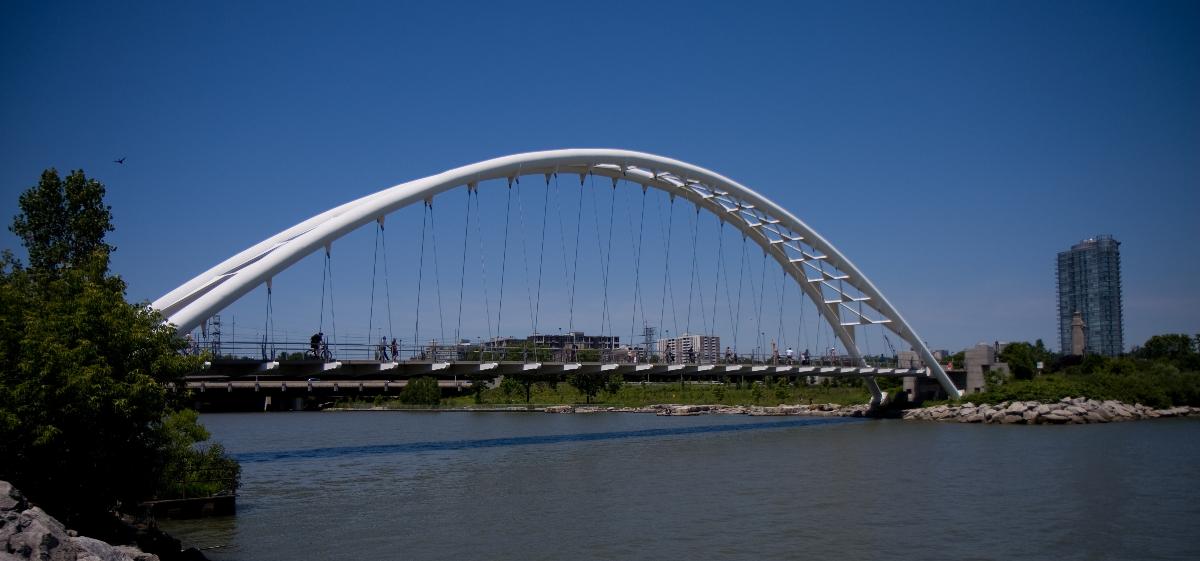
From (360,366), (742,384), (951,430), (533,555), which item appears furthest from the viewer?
(742,384)

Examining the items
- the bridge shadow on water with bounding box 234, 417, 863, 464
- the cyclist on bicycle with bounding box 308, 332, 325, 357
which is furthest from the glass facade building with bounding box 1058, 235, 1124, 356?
the cyclist on bicycle with bounding box 308, 332, 325, 357

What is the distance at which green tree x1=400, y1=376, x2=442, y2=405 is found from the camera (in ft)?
267

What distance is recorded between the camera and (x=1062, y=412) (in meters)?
44.6

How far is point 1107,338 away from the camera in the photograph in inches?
7047

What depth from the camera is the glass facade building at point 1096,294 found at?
17825cm

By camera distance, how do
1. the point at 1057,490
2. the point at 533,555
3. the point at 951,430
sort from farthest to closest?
the point at 951,430, the point at 1057,490, the point at 533,555

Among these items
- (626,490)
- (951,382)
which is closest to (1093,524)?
(626,490)

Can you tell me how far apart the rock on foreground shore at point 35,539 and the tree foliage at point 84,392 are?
8.97ft

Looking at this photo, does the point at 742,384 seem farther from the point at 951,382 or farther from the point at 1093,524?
the point at 1093,524

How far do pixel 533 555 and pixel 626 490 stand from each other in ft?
23.9

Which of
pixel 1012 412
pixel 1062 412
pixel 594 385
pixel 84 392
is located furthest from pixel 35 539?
pixel 594 385

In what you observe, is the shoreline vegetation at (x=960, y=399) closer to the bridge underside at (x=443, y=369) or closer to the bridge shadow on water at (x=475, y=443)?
the bridge shadow on water at (x=475, y=443)

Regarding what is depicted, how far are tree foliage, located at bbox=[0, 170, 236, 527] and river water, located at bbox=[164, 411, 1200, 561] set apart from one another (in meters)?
2.06

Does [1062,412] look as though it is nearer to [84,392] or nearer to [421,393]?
[84,392]
